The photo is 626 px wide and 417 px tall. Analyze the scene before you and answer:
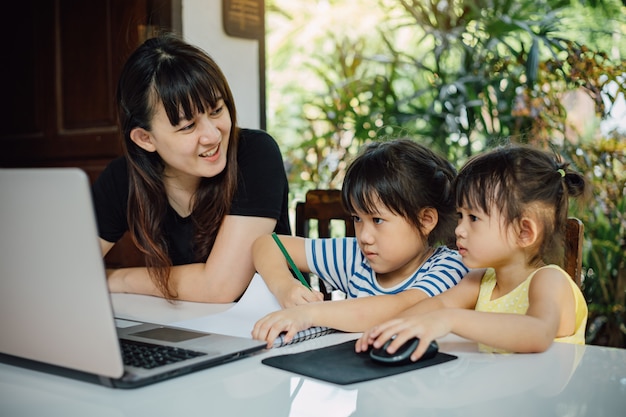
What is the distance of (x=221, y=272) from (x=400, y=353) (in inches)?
26.6

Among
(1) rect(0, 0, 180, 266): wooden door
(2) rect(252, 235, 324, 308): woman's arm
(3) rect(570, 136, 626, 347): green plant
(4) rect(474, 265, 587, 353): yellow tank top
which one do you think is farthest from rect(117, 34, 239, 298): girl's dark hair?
(3) rect(570, 136, 626, 347): green plant

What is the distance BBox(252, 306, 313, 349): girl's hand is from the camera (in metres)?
1.00

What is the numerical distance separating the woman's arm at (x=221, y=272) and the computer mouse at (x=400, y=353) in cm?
62

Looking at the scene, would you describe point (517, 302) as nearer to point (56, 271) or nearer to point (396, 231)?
point (396, 231)

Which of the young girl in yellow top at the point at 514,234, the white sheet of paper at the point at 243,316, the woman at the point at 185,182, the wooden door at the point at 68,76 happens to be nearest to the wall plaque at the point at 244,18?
the wooden door at the point at 68,76

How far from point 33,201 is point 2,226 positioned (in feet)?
0.23

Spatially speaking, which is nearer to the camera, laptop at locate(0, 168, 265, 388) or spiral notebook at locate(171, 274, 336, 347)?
laptop at locate(0, 168, 265, 388)

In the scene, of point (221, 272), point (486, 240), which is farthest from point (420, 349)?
point (221, 272)

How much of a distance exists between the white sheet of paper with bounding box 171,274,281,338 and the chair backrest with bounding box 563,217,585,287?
502 mm

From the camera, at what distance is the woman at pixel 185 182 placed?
1.43 m

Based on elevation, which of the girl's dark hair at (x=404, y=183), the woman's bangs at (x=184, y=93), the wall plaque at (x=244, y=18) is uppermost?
the wall plaque at (x=244, y=18)

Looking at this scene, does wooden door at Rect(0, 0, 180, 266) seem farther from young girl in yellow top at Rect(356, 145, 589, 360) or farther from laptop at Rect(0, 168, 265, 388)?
laptop at Rect(0, 168, 265, 388)

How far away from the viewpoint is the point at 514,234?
1.12 meters

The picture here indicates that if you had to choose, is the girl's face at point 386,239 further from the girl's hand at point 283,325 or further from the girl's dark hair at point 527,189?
the girl's hand at point 283,325
